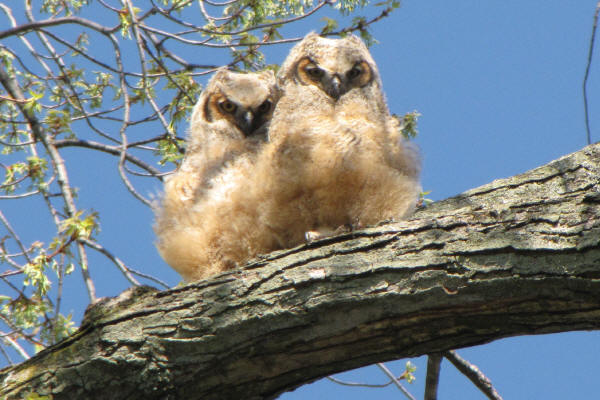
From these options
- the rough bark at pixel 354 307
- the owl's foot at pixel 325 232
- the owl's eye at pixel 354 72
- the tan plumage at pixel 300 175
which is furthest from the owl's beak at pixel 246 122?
the rough bark at pixel 354 307

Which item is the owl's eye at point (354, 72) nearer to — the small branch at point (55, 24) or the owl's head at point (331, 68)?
the owl's head at point (331, 68)

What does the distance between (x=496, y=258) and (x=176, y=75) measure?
3.09m

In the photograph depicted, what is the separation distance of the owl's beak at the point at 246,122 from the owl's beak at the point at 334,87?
52cm

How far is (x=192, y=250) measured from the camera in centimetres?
295

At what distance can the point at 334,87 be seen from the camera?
300 cm

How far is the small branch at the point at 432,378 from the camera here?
2705mm

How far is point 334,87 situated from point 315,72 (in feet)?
0.60

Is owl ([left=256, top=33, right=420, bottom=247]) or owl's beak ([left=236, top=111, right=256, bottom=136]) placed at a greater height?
owl's beak ([left=236, top=111, right=256, bottom=136])

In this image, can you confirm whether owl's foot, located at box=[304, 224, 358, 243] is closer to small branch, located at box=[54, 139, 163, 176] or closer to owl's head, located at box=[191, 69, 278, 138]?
owl's head, located at box=[191, 69, 278, 138]

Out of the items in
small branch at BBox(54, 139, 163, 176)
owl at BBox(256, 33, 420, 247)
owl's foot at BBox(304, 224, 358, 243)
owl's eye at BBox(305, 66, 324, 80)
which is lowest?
owl's foot at BBox(304, 224, 358, 243)

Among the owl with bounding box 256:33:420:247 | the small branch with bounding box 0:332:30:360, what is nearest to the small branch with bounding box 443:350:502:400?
the owl with bounding box 256:33:420:247

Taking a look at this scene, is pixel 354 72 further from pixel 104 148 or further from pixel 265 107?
pixel 104 148

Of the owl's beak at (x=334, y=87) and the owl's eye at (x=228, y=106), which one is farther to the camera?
the owl's eye at (x=228, y=106)

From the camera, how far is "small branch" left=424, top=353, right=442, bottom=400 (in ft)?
8.87
